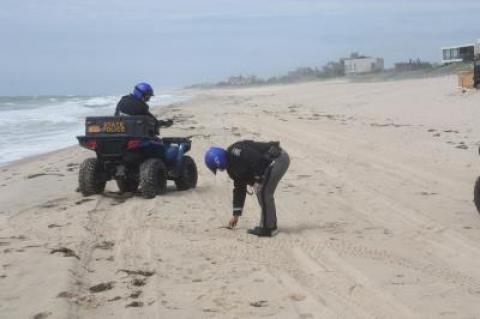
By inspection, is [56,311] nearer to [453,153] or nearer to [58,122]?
[453,153]

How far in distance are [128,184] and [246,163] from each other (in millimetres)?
3467

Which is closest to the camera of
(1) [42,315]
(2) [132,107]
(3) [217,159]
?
(1) [42,315]

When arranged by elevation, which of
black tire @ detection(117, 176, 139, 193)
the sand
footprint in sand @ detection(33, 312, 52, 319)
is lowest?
the sand

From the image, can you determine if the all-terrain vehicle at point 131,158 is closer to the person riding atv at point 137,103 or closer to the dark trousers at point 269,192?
the person riding atv at point 137,103

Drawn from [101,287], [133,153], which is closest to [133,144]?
[133,153]

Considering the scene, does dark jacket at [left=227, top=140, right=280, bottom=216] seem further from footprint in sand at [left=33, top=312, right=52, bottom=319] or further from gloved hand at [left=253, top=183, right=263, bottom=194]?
footprint in sand at [left=33, top=312, right=52, bottom=319]

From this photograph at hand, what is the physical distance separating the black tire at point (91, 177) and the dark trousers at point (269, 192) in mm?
3445

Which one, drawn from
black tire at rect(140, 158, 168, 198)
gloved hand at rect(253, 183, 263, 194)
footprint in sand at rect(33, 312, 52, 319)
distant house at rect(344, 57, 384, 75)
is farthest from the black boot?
distant house at rect(344, 57, 384, 75)

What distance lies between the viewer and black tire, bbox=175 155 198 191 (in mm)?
10655

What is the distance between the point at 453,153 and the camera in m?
13.6

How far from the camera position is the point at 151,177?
9.80 metres

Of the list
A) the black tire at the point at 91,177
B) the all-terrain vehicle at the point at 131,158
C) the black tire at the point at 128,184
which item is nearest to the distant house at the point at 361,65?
the all-terrain vehicle at the point at 131,158

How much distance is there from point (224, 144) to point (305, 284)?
1090 centimetres

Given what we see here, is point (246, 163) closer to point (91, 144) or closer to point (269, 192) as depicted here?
point (269, 192)
